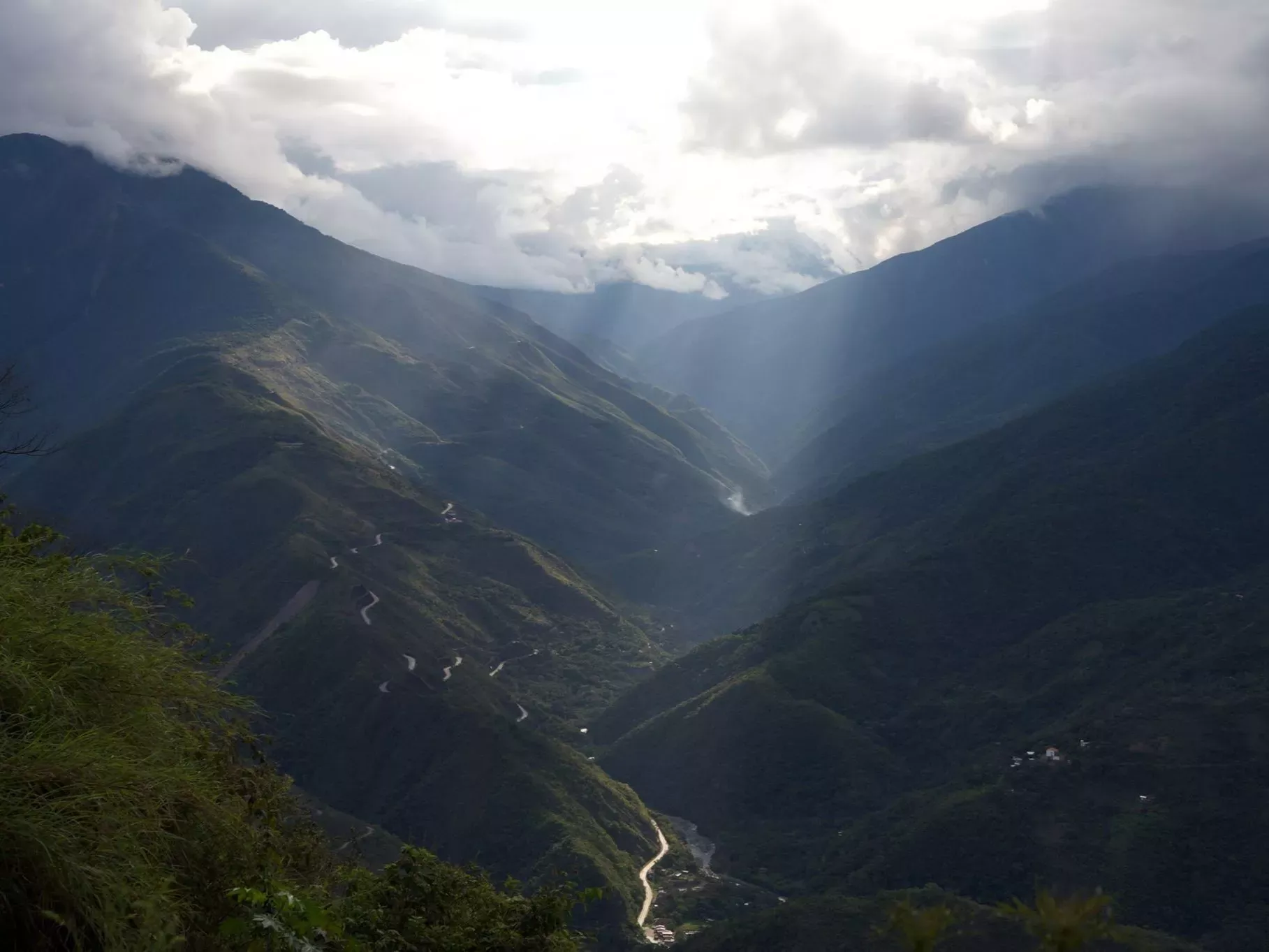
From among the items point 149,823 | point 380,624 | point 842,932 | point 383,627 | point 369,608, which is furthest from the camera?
point 369,608

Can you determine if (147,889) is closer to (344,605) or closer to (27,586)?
(27,586)

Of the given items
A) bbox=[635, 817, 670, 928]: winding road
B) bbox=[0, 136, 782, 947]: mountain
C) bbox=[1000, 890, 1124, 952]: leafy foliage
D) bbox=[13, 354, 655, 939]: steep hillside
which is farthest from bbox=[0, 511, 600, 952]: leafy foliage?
bbox=[635, 817, 670, 928]: winding road

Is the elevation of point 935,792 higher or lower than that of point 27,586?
lower

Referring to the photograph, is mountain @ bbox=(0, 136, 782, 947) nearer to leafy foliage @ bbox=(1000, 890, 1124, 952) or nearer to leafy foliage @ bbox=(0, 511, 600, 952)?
leafy foliage @ bbox=(0, 511, 600, 952)

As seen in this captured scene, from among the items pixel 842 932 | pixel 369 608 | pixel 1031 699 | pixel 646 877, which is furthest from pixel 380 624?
pixel 842 932

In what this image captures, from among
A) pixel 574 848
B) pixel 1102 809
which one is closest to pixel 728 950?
pixel 574 848

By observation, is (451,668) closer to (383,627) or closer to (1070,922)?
(383,627)
